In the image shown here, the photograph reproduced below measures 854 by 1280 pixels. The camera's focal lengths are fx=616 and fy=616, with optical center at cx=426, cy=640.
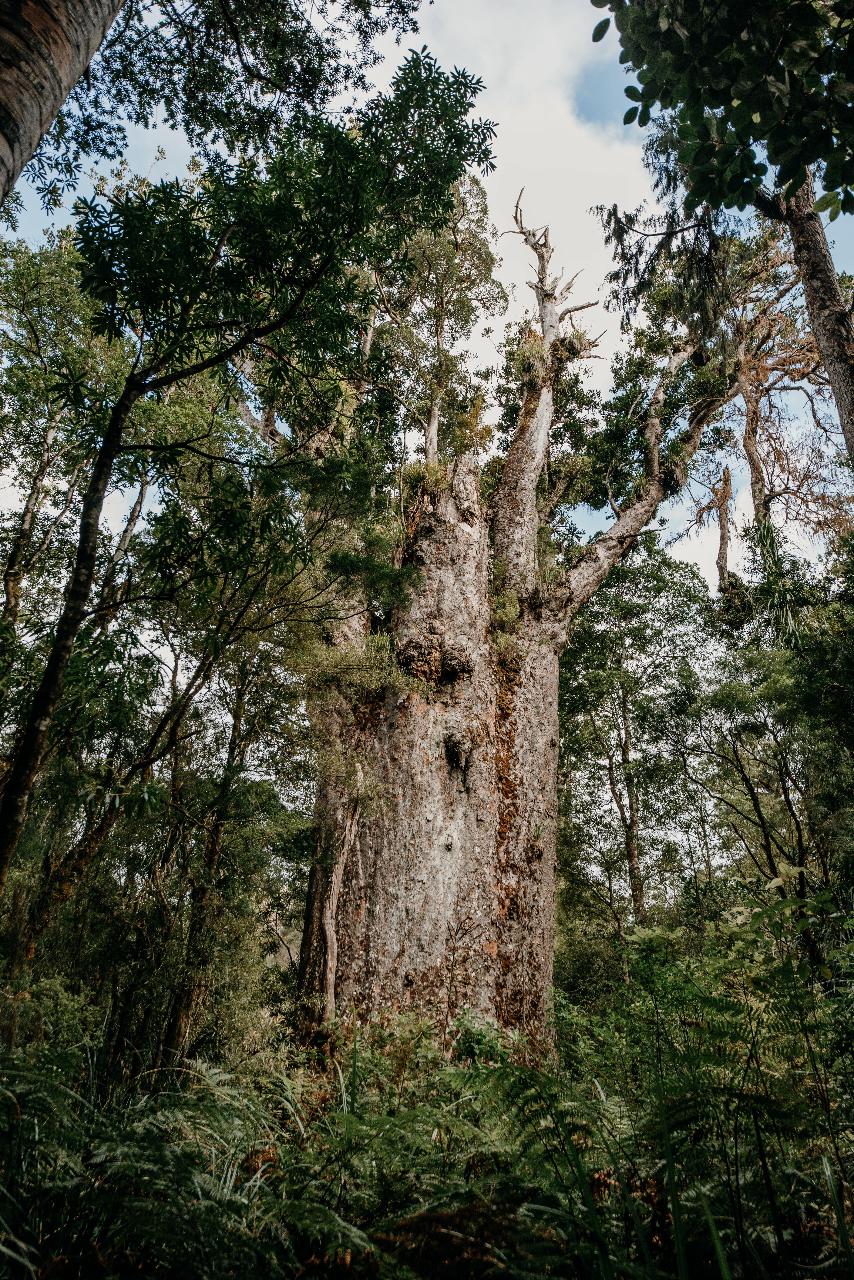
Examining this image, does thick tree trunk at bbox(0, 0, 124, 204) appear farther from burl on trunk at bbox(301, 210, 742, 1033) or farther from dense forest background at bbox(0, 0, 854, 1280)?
burl on trunk at bbox(301, 210, 742, 1033)

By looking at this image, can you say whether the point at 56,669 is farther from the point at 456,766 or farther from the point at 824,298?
the point at 824,298

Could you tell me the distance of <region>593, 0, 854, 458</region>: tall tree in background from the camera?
122 inches

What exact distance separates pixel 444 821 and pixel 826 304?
6414mm

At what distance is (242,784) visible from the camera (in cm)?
658

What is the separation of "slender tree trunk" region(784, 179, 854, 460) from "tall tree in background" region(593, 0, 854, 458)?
2854mm

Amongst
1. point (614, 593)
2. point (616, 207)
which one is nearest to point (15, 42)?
point (616, 207)

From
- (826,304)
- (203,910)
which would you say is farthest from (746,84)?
(203,910)

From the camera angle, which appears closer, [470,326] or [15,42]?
[15,42]

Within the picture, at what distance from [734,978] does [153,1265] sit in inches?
109

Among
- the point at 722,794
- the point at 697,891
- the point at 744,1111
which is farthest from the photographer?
the point at 722,794

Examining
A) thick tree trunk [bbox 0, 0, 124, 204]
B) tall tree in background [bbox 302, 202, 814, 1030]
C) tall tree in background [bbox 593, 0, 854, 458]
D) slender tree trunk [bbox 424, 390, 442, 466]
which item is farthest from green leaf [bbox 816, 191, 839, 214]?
slender tree trunk [bbox 424, 390, 442, 466]

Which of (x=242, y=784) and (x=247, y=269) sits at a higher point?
(x=247, y=269)

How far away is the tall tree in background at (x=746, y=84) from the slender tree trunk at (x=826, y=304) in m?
2.85

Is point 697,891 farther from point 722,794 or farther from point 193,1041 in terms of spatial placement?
point 193,1041
